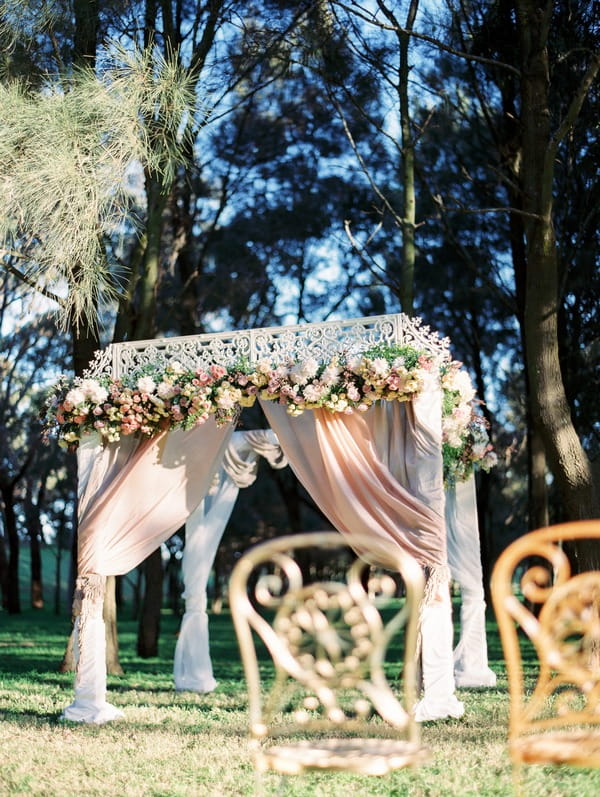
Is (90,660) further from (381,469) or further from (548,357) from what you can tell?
(548,357)

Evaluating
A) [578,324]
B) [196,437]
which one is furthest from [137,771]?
[578,324]

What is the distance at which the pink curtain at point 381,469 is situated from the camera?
22.6 ft

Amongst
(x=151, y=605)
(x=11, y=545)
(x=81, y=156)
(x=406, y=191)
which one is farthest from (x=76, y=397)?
(x=11, y=545)

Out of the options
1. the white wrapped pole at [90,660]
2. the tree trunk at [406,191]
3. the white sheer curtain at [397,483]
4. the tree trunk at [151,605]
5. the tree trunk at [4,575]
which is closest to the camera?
the white sheer curtain at [397,483]

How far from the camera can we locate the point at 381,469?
7.01 m

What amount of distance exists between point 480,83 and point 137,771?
394 inches

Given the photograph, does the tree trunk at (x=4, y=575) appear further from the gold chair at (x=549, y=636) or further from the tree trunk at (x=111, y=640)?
the gold chair at (x=549, y=636)

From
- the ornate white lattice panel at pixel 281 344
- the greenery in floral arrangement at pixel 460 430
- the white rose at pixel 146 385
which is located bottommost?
the greenery in floral arrangement at pixel 460 430

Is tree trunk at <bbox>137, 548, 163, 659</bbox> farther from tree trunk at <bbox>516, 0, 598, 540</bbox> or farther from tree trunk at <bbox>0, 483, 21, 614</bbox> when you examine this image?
tree trunk at <bbox>0, 483, 21, 614</bbox>

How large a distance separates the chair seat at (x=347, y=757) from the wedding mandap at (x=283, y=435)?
3.51m

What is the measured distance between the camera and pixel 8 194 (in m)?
7.53

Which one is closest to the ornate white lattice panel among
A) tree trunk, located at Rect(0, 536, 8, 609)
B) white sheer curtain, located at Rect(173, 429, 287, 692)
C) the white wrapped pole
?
white sheer curtain, located at Rect(173, 429, 287, 692)

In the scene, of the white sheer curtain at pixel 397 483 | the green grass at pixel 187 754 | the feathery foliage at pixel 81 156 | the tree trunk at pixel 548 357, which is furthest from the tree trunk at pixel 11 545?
the tree trunk at pixel 548 357

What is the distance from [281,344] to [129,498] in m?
1.78
